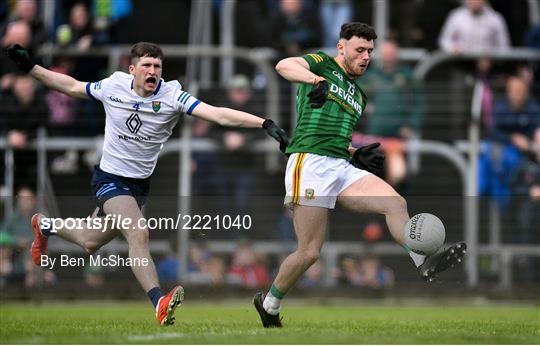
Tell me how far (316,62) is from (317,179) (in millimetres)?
977

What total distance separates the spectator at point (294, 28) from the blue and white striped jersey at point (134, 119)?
24.9 ft

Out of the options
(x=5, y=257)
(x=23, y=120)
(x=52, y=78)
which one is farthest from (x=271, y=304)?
(x=23, y=120)

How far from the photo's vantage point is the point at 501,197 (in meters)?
18.4

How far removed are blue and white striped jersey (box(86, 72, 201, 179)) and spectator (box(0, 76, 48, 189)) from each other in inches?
282

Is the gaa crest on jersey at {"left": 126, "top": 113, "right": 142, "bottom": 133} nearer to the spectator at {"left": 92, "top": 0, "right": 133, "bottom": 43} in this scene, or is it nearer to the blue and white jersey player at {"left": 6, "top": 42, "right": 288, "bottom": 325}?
the blue and white jersey player at {"left": 6, "top": 42, "right": 288, "bottom": 325}

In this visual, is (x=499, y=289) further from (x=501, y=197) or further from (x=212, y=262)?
(x=212, y=262)

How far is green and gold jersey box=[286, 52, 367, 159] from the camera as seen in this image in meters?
11.2

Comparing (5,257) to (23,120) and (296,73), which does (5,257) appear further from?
(296,73)

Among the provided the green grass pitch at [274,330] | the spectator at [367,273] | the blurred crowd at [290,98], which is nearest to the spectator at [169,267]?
the blurred crowd at [290,98]

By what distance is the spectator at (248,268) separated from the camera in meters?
17.5

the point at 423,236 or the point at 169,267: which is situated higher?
the point at 423,236

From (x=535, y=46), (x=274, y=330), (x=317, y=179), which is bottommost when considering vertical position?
(x=274, y=330)

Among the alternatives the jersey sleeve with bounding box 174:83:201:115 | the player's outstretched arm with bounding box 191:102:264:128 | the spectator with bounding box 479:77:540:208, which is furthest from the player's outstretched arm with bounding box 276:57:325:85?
the spectator with bounding box 479:77:540:208

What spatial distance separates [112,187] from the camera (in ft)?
38.3
